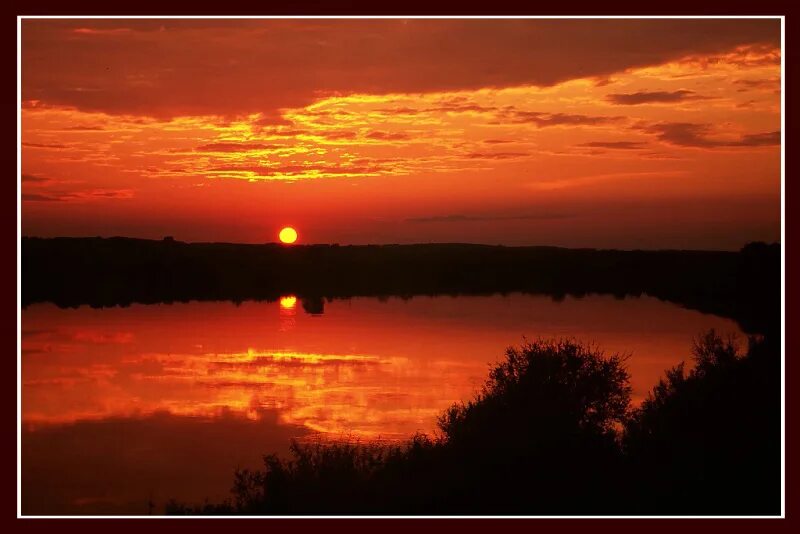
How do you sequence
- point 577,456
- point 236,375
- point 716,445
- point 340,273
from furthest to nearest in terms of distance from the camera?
point 340,273 → point 236,375 → point 577,456 → point 716,445

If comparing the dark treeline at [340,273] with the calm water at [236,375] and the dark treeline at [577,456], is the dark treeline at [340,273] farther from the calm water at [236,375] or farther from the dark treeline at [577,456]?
the dark treeline at [577,456]

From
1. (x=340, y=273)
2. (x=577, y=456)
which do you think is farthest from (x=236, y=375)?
(x=340, y=273)

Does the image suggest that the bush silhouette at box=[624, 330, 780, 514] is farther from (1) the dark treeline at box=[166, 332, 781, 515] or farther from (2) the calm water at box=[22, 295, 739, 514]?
(2) the calm water at box=[22, 295, 739, 514]

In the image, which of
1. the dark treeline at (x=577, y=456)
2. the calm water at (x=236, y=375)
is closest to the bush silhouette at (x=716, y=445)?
the dark treeline at (x=577, y=456)

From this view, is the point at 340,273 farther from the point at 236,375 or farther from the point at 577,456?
the point at 577,456

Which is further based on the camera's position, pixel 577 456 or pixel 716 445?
pixel 577 456

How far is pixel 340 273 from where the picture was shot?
5459 centimetres

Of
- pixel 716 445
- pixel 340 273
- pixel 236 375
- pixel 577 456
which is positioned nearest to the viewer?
pixel 716 445

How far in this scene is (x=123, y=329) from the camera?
36.4 metres

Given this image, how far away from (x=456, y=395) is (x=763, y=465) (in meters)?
12.6

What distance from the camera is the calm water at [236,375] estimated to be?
16.9m

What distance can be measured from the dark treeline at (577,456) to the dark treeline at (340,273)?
65.8 feet

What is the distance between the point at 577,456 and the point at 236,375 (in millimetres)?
17200
